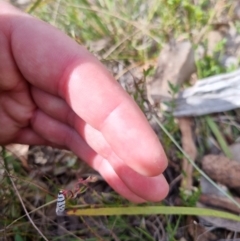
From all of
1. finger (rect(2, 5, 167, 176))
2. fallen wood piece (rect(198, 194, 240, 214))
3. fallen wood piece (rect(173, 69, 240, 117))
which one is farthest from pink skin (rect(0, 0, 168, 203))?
fallen wood piece (rect(173, 69, 240, 117))

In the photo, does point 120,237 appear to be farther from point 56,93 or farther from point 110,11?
point 110,11

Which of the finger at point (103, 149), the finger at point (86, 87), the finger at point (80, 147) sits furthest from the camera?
the finger at point (80, 147)

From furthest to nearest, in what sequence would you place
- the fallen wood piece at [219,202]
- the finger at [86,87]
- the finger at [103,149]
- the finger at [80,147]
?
the fallen wood piece at [219,202] < the finger at [80,147] < the finger at [103,149] < the finger at [86,87]

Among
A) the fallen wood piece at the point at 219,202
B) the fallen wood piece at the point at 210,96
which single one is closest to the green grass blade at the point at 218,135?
the fallen wood piece at the point at 210,96

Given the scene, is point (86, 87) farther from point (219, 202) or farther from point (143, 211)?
point (219, 202)

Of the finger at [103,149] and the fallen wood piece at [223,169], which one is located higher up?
the finger at [103,149]

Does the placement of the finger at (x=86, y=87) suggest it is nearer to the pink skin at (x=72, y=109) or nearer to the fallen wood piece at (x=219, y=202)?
the pink skin at (x=72, y=109)

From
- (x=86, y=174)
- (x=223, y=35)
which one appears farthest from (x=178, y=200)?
(x=223, y=35)

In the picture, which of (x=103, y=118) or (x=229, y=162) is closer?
(x=103, y=118)
